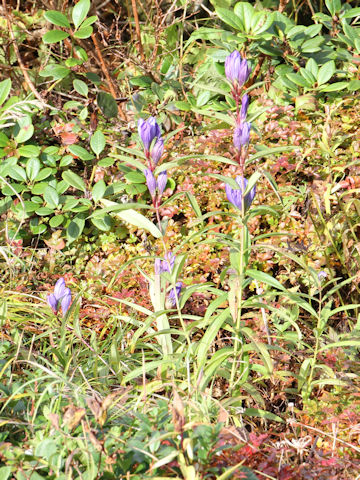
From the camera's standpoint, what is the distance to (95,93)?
3959mm

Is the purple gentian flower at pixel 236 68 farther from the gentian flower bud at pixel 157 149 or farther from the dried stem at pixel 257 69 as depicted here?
the dried stem at pixel 257 69

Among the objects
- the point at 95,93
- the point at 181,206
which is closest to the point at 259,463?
the point at 181,206

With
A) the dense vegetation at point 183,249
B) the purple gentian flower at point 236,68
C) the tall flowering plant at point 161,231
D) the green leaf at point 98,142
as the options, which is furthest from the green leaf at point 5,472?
the green leaf at point 98,142

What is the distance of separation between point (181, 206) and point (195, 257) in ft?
1.19

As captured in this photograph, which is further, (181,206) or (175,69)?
(175,69)

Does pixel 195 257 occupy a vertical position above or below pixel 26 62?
below

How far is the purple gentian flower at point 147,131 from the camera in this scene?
1908 millimetres

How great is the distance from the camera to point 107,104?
3736 mm

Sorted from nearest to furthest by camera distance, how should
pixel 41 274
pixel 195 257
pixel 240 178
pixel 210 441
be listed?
pixel 210 441, pixel 240 178, pixel 195 257, pixel 41 274

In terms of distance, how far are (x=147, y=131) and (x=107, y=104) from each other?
1.92m

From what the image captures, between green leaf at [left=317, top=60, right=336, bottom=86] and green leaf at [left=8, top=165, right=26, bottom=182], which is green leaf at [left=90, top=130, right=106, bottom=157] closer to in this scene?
green leaf at [left=8, top=165, right=26, bottom=182]

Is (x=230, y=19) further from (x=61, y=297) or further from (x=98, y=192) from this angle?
(x=61, y=297)

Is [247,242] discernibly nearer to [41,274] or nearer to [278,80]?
[41,274]

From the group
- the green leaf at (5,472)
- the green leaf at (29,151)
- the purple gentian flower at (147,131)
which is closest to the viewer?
the green leaf at (5,472)
